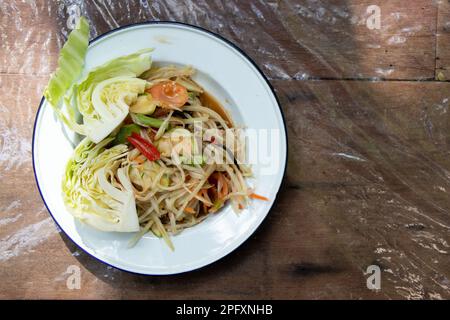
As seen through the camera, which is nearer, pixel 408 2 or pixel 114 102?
pixel 114 102

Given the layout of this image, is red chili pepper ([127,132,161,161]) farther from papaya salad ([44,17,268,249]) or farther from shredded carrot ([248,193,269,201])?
shredded carrot ([248,193,269,201])

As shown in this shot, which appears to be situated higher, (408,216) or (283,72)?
(283,72)

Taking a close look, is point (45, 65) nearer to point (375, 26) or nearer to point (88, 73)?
Answer: point (88, 73)

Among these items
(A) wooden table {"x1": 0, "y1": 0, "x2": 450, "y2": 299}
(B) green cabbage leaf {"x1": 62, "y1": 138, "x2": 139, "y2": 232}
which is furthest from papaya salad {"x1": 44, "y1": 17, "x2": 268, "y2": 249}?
(A) wooden table {"x1": 0, "y1": 0, "x2": 450, "y2": 299}

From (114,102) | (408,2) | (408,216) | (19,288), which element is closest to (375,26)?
(408,2)

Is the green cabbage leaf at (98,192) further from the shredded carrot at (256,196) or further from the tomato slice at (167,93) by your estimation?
the shredded carrot at (256,196)

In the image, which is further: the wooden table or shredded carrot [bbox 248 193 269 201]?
the wooden table

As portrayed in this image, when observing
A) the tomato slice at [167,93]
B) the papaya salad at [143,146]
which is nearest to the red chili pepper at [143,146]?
the papaya salad at [143,146]
